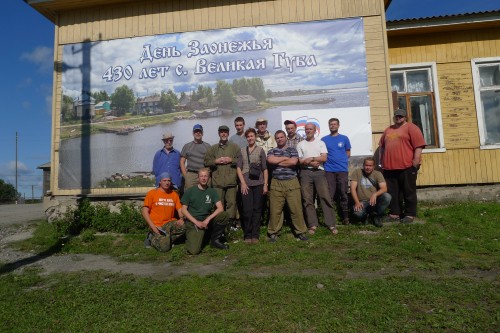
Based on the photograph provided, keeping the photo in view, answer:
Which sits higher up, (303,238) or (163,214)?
(163,214)

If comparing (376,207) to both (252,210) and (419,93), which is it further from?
(419,93)

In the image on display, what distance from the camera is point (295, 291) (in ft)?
12.4

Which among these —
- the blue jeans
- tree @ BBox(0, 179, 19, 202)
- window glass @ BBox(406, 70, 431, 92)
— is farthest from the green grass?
tree @ BBox(0, 179, 19, 202)

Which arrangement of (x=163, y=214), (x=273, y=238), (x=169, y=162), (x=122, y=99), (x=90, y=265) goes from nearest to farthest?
(x=90, y=265) < (x=273, y=238) < (x=163, y=214) < (x=169, y=162) < (x=122, y=99)

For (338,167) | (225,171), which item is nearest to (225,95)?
(225,171)

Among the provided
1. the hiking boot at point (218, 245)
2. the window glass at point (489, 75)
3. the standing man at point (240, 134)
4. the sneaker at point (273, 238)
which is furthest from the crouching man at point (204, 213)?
the window glass at point (489, 75)

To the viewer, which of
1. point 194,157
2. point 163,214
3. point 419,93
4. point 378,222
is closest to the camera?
point 163,214

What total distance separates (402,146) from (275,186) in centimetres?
237

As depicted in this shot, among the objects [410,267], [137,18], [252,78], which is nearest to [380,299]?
[410,267]

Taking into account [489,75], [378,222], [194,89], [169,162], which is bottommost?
[378,222]

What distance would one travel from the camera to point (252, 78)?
8.28 m

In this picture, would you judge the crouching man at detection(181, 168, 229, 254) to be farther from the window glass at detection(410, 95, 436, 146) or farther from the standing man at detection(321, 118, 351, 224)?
the window glass at detection(410, 95, 436, 146)

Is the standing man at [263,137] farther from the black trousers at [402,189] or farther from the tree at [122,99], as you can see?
the tree at [122,99]

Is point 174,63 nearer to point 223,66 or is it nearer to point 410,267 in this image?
point 223,66
